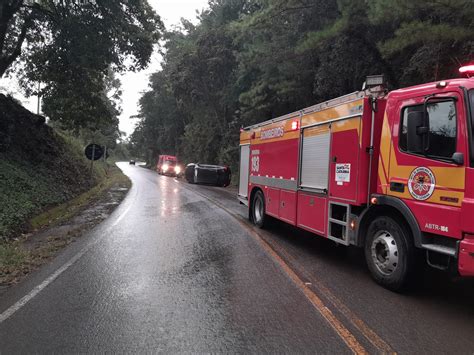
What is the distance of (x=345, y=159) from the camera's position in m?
6.51

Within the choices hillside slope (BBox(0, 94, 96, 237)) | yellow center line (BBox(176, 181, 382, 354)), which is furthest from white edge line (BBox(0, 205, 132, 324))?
yellow center line (BBox(176, 181, 382, 354))

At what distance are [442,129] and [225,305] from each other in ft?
11.2

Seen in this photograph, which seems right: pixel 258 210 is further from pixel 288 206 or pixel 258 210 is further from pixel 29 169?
pixel 29 169

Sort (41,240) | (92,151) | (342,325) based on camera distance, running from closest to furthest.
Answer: (342,325) → (41,240) → (92,151)

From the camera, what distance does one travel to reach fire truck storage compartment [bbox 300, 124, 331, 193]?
7203 mm

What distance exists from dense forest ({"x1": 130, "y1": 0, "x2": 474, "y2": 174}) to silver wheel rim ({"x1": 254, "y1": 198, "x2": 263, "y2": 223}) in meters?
4.95

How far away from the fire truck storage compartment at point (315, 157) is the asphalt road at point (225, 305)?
137 cm

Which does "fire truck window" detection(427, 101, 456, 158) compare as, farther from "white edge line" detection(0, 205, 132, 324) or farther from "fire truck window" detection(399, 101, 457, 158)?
"white edge line" detection(0, 205, 132, 324)

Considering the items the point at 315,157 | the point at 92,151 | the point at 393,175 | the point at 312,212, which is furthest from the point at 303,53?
the point at 393,175

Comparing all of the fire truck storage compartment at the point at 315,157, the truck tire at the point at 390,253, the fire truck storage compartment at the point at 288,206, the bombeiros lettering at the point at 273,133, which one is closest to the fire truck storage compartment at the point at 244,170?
the bombeiros lettering at the point at 273,133

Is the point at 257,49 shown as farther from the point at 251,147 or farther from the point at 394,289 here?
the point at 394,289

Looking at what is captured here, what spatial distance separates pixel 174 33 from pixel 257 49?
30.3m

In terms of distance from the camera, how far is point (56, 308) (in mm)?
4730

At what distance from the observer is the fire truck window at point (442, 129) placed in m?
4.79
